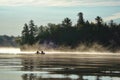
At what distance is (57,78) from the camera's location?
124 feet

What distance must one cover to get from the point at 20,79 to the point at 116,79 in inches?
304

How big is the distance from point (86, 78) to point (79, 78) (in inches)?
22.5

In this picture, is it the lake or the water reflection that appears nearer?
the water reflection

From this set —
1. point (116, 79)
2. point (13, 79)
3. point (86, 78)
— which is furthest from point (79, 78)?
point (13, 79)

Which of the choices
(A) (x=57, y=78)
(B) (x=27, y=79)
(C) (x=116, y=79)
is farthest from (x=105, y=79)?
(B) (x=27, y=79)

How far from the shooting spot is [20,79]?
→ 36.9 meters

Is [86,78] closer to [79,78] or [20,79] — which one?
[79,78]

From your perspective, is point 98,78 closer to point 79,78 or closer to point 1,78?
point 79,78

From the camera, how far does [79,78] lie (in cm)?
3797

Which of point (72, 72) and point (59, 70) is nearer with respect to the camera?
point (72, 72)

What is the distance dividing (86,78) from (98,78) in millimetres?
1006

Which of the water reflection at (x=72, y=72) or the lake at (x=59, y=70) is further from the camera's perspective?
the lake at (x=59, y=70)

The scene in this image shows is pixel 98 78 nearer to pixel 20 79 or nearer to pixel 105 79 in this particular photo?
pixel 105 79

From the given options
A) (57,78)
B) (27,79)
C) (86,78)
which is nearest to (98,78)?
(86,78)
